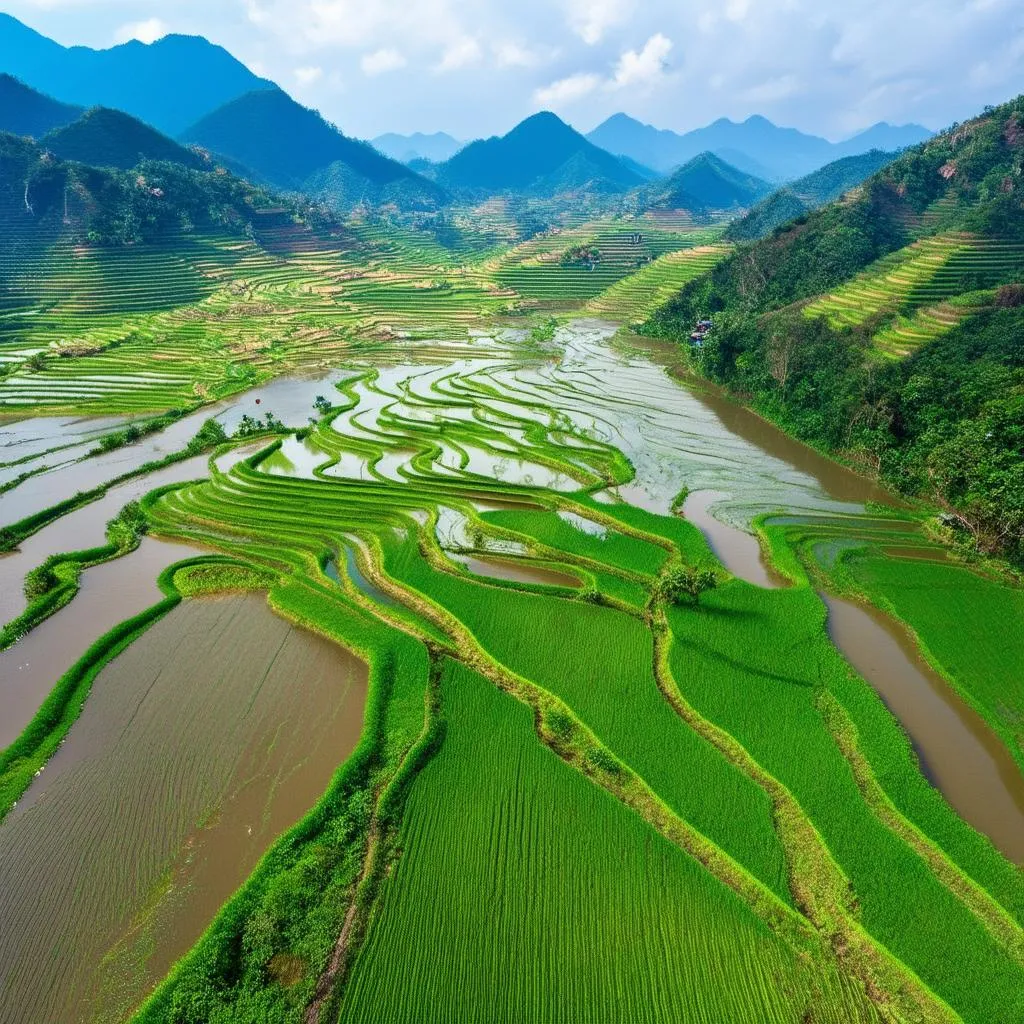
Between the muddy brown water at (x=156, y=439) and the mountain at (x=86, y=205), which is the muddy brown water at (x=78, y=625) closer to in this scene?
the muddy brown water at (x=156, y=439)

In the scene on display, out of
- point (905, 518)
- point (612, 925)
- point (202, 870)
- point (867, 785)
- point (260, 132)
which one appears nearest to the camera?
point (612, 925)

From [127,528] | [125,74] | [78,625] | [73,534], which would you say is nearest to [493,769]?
[78,625]

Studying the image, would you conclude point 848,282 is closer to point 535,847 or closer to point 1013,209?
point 1013,209

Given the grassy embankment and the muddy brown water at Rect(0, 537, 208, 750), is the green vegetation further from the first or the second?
the muddy brown water at Rect(0, 537, 208, 750)

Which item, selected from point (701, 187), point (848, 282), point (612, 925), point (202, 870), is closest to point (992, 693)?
point (612, 925)

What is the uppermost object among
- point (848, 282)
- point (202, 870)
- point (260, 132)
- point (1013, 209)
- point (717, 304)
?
point (260, 132)

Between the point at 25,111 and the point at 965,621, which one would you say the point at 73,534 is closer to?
the point at 965,621

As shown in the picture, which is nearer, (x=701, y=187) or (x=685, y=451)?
(x=685, y=451)

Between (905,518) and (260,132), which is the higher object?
(260,132)
